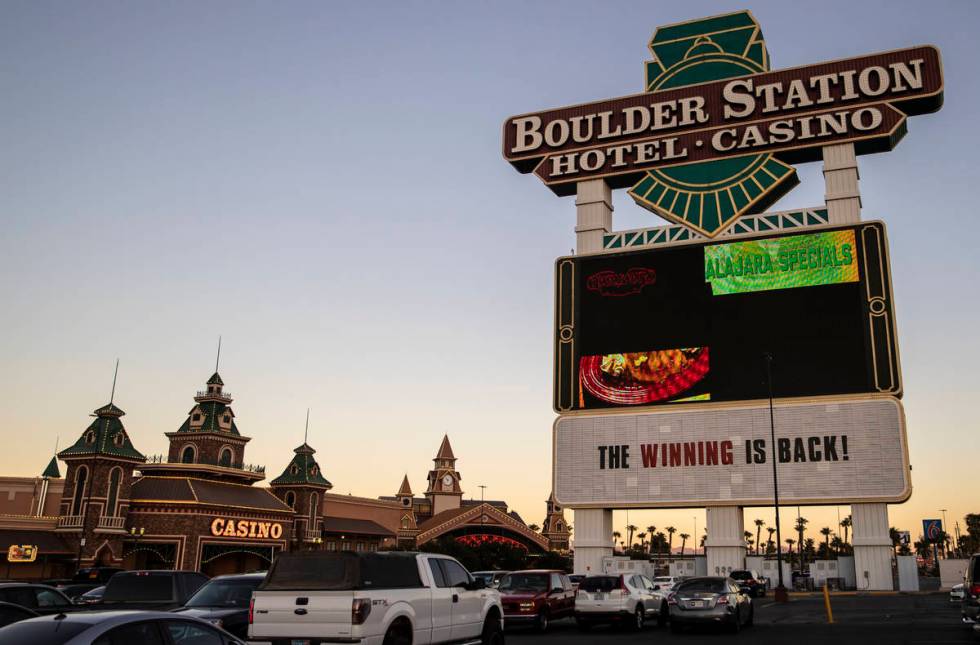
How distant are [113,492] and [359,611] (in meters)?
64.5

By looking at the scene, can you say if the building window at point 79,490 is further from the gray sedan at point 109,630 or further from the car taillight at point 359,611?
the gray sedan at point 109,630

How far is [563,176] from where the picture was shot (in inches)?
2175

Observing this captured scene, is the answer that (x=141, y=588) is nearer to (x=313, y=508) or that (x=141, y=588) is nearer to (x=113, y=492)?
(x=113, y=492)

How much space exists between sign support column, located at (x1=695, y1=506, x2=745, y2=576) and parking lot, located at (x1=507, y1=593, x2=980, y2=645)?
15288 millimetres

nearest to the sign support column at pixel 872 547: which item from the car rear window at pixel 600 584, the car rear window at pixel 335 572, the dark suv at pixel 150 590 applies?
the car rear window at pixel 600 584

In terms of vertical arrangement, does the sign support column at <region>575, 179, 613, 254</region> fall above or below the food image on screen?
above

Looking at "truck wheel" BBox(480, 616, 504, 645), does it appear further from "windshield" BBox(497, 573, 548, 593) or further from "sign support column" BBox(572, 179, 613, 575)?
"sign support column" BBox(572, 179, 613, 575)

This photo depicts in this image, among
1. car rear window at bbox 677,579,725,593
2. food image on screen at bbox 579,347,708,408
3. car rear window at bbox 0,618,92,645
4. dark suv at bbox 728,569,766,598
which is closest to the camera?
car rear window at bbox 0,618,92,645

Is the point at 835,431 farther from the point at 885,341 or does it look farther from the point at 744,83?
the point at 744,83

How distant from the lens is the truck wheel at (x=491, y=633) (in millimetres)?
15867

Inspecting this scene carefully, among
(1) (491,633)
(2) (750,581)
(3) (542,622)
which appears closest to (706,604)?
(3) (542,622)

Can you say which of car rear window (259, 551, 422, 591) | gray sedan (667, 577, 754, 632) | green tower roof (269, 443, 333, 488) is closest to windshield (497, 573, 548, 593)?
gray sedan (667, 577, 754, 632)

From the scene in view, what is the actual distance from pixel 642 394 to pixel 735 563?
1035cm

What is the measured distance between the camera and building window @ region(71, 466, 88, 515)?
67.4 meters
